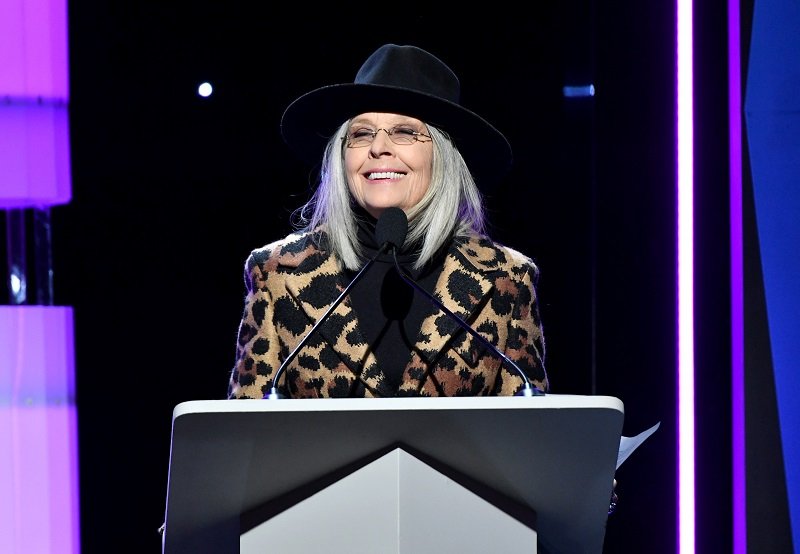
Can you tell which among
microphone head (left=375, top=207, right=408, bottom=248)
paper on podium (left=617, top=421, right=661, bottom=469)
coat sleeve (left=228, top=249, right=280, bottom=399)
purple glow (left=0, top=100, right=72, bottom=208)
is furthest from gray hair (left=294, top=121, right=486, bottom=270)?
purple glow (left=0, top=100, right=72, bottom=208)

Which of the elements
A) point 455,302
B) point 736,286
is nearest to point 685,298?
point 736,286

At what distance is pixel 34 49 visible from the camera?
266 centimetres

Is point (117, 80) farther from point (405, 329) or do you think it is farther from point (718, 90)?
point (718, 90)

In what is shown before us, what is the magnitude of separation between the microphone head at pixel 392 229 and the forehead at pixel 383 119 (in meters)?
0.46

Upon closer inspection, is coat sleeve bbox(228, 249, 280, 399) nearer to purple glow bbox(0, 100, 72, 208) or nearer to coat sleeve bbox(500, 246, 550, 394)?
coat sleeve bbox(500, 246, 550, 394)

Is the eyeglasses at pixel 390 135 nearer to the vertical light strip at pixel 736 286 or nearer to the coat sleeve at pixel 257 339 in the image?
the coat sleeve at pixel 257 339

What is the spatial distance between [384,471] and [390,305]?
0.87m

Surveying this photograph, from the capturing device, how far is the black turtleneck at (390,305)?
1837 millimetres

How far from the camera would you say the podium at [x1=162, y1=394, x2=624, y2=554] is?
3.25 feet

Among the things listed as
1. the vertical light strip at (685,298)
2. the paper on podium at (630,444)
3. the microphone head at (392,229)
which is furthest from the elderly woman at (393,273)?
the vertical light strip at (685,298)

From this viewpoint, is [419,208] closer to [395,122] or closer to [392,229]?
[395,122]

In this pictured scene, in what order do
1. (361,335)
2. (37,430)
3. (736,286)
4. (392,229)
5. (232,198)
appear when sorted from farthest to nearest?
(232,198) < (37,430) < (736,286) < (361,335) < (392,229)

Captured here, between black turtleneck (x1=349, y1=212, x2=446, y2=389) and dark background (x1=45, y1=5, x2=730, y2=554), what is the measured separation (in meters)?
0.85

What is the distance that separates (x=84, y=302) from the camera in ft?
8.75
